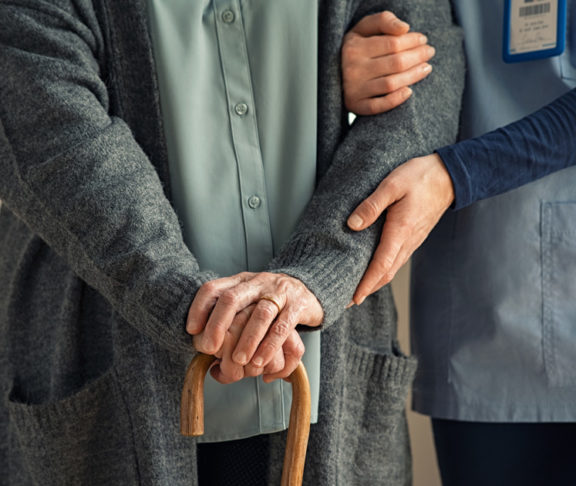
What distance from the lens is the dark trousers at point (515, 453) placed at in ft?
3.67

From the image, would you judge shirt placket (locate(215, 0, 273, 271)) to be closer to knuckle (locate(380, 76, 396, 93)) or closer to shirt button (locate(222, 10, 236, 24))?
shirt button (locate(222, 10, 236, 24))

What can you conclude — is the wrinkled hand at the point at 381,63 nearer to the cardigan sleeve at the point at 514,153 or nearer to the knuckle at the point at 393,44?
the knuckle at the point at 393,44

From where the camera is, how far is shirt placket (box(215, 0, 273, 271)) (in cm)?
97

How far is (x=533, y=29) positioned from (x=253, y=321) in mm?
589

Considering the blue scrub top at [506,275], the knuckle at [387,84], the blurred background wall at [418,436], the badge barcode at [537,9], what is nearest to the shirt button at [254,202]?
the knuckle at [387,84]

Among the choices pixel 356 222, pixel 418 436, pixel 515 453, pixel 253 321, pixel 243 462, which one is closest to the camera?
pixel 253 321

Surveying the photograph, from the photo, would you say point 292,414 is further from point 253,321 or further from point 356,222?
point 356,222

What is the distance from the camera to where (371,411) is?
1.07 m

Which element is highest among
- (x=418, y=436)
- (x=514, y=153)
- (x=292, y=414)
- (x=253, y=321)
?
(x=514, y=153)

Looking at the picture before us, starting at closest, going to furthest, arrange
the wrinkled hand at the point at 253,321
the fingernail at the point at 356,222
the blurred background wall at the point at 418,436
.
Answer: the wrinkled hand at the point at 253,321 < the fingernail at the point at 356,222 < the blurred background wall at the point at 418,436

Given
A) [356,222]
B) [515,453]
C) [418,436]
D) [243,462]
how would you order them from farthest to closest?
[418,436]
[515,453]
[243,462]
[356,222]

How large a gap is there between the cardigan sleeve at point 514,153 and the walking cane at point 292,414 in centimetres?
34

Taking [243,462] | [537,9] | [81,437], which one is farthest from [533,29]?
[81,437]

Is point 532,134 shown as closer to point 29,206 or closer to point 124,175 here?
point 124,175
